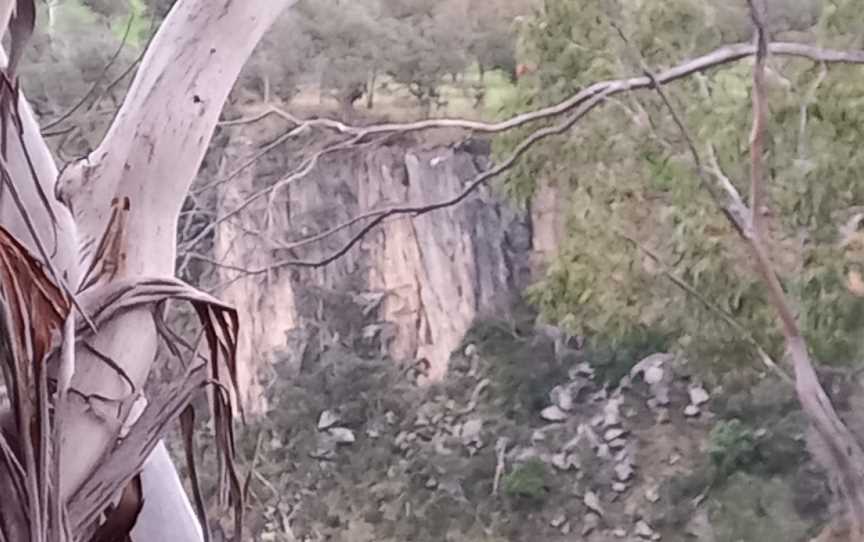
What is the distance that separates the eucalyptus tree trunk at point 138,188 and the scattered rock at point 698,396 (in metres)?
0.56

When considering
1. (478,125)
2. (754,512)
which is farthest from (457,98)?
(754,512)

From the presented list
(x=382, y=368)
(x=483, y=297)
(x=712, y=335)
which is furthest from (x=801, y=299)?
(x=382, y=368)

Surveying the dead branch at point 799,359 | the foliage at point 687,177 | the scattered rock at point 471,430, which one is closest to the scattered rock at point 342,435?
the scattered rock at point 471,430

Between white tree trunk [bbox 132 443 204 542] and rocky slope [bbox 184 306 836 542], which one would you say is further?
rocky slope [bbox 184 306 836 542]

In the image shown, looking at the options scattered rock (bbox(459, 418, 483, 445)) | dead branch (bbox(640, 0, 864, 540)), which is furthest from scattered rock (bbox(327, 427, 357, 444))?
dead branch (bbox(640, 0, 864, 540))

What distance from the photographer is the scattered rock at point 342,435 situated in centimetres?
106

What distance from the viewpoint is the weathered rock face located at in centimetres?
107

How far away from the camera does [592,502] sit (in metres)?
1.04

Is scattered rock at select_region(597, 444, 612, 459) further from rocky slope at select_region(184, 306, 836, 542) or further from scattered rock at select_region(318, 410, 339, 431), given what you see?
scattered rock at select_region(318, 410, 339, 431)

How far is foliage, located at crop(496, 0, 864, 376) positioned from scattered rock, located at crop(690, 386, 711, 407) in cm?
3

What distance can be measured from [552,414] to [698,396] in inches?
5.8

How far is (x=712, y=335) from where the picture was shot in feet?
3.40

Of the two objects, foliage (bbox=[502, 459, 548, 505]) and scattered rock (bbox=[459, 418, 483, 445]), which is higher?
scattered rock (bbox=[459, 418, 483, 445])

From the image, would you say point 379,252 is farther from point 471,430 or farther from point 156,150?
point 156,150
